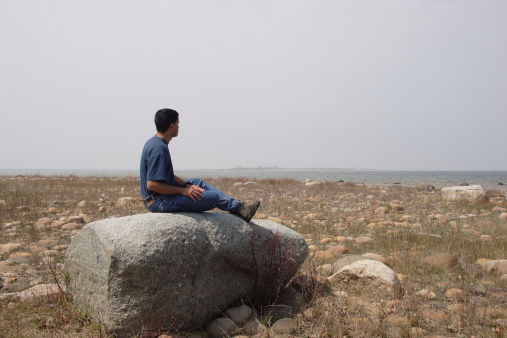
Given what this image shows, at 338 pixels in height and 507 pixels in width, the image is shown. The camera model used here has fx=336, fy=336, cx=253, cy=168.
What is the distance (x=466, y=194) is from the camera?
14.4 meters

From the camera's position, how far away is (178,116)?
415cm

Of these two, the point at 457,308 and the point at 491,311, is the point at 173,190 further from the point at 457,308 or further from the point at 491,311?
the point at 491,311

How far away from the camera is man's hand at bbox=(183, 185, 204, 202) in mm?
3879

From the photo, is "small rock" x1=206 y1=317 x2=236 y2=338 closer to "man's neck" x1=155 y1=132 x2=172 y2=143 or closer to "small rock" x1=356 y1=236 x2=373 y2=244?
"man's neck" x1=155 y1=132 x2=172 y2=143

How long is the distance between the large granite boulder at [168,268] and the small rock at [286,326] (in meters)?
0.62

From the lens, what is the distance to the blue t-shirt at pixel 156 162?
12.4 feet

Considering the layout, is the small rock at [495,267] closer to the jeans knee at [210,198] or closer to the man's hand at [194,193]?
the jeans knee at [210,198]

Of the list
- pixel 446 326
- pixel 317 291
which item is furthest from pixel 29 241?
pixel 446 326

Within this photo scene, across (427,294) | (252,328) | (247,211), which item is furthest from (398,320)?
(247,211)

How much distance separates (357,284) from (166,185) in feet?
8.97

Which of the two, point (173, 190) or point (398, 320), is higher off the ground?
point (173, 190)

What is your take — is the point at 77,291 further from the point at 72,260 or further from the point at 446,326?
the point at 446,326

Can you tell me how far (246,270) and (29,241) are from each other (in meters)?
5.07

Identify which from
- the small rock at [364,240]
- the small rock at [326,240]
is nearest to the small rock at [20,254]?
the small rock at [326,240]
